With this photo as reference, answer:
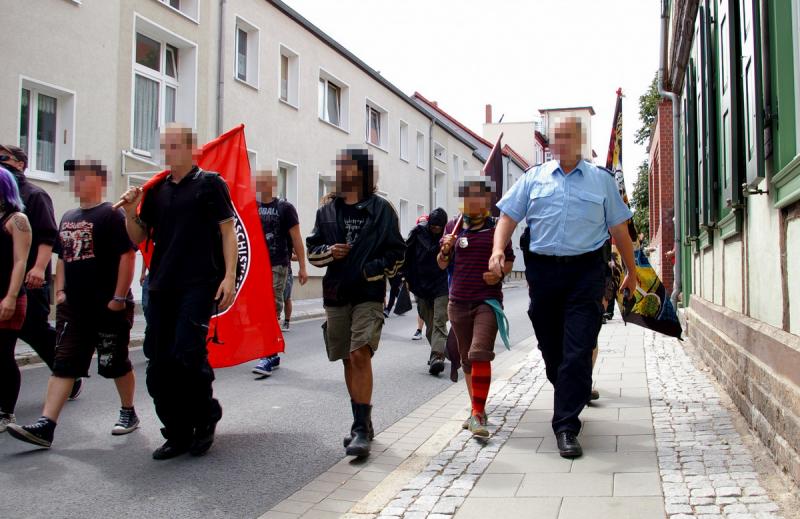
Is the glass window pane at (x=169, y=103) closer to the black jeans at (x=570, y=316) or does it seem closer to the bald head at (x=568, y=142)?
the bald head at (x=568, y=142)

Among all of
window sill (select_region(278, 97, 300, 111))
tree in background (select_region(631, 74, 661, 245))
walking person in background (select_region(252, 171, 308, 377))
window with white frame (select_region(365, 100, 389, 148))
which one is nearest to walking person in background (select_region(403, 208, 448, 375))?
walking person in background (select_region(252, 171, 308, 377))

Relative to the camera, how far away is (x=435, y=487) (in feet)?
13.0

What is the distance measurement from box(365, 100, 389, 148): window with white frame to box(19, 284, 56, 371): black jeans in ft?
72.2

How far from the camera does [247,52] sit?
19688 mm

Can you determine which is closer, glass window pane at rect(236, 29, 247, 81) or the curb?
the curb

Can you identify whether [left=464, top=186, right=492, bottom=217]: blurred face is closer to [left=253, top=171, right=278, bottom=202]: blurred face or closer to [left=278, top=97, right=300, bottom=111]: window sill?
[left=253, top=171, right=278, bottom=202]: blurred face

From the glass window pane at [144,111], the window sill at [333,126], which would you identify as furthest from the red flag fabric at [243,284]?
the window sill at [333,126]

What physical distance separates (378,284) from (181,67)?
13.9 m

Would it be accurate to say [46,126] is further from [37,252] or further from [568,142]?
[568,142]

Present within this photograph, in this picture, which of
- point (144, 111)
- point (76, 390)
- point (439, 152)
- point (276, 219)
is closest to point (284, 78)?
point (144, 111)

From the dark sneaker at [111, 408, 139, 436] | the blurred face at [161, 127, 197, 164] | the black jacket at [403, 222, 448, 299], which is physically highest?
the blurred face at [161, 127, 197, 164]

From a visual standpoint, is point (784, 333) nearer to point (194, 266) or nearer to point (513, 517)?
point (513, 517)

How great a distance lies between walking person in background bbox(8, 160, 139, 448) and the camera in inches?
196

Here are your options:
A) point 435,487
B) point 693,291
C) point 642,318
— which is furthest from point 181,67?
point 435,487
